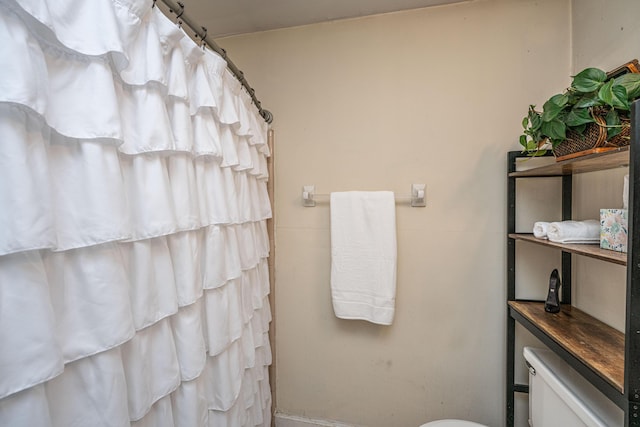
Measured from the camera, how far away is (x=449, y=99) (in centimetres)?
143

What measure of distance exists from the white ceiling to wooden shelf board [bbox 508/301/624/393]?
148 cm

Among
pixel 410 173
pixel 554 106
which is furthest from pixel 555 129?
pixel 410 173

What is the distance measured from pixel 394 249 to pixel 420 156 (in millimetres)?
498

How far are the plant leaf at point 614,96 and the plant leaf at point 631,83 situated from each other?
0.01 meters

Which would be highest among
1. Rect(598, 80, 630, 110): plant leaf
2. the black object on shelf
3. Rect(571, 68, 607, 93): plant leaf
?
Rect(571, 68, 607, 93): plant leaf

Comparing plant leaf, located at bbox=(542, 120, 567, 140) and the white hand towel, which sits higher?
plant leaf, located at bbox=(542, 120, 567, 140)

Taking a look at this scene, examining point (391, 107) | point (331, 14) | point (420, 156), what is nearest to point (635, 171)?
point (420, 156)

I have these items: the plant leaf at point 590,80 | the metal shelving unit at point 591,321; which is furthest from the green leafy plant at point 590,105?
the metal shelving unit at point 591,321

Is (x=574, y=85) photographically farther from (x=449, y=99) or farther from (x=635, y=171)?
(x=449, y=99)

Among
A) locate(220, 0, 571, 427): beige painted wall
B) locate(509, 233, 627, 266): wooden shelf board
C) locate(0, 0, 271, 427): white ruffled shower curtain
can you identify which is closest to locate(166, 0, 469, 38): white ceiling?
locate(220, 0, 571, 427): beige painted wall

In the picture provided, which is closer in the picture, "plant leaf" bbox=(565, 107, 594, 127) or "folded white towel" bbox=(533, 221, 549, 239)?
"plant leaf" bbox=(565, 107, 594, 127)

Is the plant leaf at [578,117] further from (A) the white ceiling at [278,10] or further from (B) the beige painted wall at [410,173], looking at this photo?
(A) the white ceiling at [278,10]

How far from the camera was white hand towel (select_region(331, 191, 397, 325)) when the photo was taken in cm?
142

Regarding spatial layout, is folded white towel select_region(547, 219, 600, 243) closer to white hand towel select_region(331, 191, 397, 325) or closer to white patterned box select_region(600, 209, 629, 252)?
white patterned box select_region(600, 209, 629, 252)
